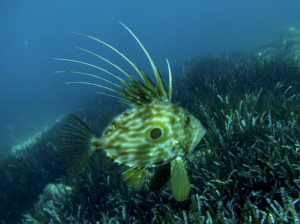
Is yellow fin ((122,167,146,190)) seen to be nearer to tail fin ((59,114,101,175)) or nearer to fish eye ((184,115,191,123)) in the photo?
tail fin ((59,114,101,175))

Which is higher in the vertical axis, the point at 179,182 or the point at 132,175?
the point at 132,175

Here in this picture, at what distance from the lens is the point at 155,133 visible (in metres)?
1.68

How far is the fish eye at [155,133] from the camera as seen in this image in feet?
5.48

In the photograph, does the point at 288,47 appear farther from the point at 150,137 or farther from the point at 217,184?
the point at 150,137

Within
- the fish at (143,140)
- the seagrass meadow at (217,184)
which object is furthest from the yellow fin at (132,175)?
the seagrass meadow at (217,184)

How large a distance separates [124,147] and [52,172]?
5.04 meters

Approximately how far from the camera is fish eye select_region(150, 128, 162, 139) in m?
1.67

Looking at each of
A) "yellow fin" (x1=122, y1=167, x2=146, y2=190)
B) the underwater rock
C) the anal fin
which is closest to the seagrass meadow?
the anal fin

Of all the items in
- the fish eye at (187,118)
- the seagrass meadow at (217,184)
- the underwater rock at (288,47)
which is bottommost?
the seagrass meadow at (217,184)

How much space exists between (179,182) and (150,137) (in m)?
0.48

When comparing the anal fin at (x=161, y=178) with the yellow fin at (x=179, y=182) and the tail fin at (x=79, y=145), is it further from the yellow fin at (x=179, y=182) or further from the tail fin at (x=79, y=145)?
the tail fin at (x=79, y=145)

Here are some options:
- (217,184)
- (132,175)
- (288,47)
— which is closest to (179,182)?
(132,175)

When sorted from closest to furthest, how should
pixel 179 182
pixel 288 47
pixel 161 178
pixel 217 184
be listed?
pixel 179 182, pixel 161 178, pixel 217 184, pixel 288 47

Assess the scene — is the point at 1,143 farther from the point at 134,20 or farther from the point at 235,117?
the point at 134,20
